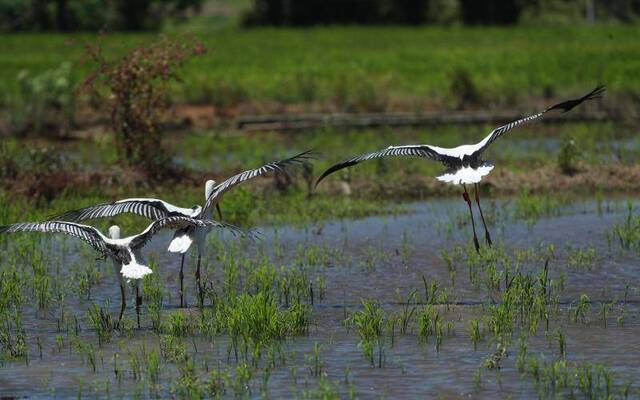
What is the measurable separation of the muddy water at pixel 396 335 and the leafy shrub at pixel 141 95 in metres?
2.99

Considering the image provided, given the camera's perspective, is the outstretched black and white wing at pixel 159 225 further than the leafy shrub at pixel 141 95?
No

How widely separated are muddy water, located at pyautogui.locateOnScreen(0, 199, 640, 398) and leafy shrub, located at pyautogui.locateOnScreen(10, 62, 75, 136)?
969cm

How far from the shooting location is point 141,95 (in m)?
17.5

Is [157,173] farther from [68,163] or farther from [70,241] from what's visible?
[70,241]

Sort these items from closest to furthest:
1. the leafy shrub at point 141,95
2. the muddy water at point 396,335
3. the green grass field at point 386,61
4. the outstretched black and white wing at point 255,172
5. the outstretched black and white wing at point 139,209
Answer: the muddy water at point 396,335 < the outstretched black and white wing at point 255,172 < the outstretched black and white wing at point 139,209 < the leafy shrub at point 141,95 < the green grass field at point 386,61

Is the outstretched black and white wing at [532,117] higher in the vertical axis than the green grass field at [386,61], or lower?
lower

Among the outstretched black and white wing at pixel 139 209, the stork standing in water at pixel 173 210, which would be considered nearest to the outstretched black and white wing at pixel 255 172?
the stork standing in water at pixel 173 210

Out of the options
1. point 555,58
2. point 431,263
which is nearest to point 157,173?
point 431,263

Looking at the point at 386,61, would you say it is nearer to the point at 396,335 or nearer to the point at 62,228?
the point at 62,228

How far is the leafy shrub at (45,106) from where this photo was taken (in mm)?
23594

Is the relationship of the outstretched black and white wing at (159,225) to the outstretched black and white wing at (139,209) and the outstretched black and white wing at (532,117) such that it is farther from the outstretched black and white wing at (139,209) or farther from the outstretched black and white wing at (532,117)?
the outstretched black and white wing at (532,117)

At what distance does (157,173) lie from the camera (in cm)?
1720

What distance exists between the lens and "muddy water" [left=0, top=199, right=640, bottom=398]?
8.30 m

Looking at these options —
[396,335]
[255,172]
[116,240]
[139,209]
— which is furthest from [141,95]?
[396,335]
